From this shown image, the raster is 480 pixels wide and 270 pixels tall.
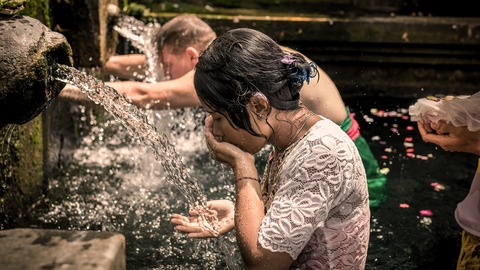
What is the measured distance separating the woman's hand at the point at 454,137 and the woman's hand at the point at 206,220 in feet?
3.11

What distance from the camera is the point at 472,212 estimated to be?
3.09 m

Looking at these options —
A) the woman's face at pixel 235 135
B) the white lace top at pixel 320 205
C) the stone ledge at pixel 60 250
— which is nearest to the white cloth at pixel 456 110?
the white lace top at pixel 320 205

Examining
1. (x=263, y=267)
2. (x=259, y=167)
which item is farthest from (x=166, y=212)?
(x=263, y=267)

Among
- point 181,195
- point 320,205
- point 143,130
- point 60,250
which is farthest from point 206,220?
point 181,195

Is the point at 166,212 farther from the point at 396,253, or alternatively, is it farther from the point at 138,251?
the point at 396,253

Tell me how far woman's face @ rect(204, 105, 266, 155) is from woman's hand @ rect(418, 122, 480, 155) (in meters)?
0.90

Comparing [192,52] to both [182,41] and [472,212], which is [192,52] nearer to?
[182,41]

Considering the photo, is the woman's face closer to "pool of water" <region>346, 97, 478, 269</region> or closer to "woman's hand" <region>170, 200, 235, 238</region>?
"woman's hand" <region>170, 200, 235, 238</region>

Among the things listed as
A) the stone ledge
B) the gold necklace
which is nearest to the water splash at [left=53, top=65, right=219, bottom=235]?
the gold necklace

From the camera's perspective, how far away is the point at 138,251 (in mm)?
4062

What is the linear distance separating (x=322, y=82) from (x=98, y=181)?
6.21ft

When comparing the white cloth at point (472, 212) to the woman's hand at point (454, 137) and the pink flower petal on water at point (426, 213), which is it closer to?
the woman's hand at point (454, 137)

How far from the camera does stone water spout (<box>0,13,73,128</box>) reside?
104 inches

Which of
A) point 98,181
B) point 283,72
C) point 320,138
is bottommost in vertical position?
point 98,181
